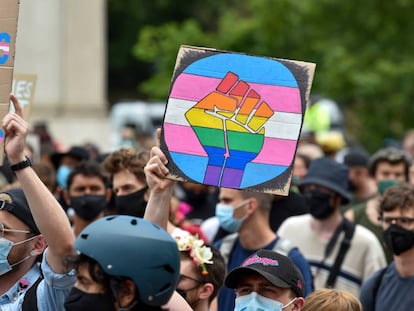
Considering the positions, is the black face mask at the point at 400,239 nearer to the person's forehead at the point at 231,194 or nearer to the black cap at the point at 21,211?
the person's forehead at the point at 231,194

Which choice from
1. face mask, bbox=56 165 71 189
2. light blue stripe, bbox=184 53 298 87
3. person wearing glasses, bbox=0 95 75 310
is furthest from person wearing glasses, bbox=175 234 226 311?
face mask, bbox=56 165 71 189

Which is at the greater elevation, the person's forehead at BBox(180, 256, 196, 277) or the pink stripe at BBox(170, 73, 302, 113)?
the pink stripe at BBox(170, 73, 302, 113)

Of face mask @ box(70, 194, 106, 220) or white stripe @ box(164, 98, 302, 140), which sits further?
face mask @ box(70, 194, 106, 220)

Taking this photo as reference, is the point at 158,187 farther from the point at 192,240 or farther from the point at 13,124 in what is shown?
the point at 192,240

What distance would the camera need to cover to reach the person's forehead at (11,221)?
5.52m

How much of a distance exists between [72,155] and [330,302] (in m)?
6.68

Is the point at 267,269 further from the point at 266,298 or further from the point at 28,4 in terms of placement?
the point at 28,4

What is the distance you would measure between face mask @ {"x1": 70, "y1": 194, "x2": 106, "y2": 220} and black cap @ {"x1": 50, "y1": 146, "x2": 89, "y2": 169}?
3.42 meters

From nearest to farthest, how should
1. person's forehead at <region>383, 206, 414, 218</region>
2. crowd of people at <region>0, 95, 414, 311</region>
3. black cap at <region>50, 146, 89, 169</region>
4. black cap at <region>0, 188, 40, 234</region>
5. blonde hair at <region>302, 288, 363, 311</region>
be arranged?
crowd of people at <region>0, 95, 414, 311</region>, black cap at <region>0, 188, 40, 234</region>, blonde hair at <region>302, 288, 363, 311</region>, person's forehead at <region>383, 206, 414, 218</region>, black cap at <region>50, 146, 89, 169</region>

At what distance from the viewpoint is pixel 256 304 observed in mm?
5457

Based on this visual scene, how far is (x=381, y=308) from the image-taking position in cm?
725

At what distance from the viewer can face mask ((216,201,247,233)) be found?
785cm

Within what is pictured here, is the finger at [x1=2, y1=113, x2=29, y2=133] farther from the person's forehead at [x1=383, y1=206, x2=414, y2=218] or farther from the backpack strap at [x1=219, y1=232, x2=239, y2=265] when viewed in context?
the person's forehead at [x1=383, y1=206, x2=414, y2=218]

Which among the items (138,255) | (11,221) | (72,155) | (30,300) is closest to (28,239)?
(11,221)
